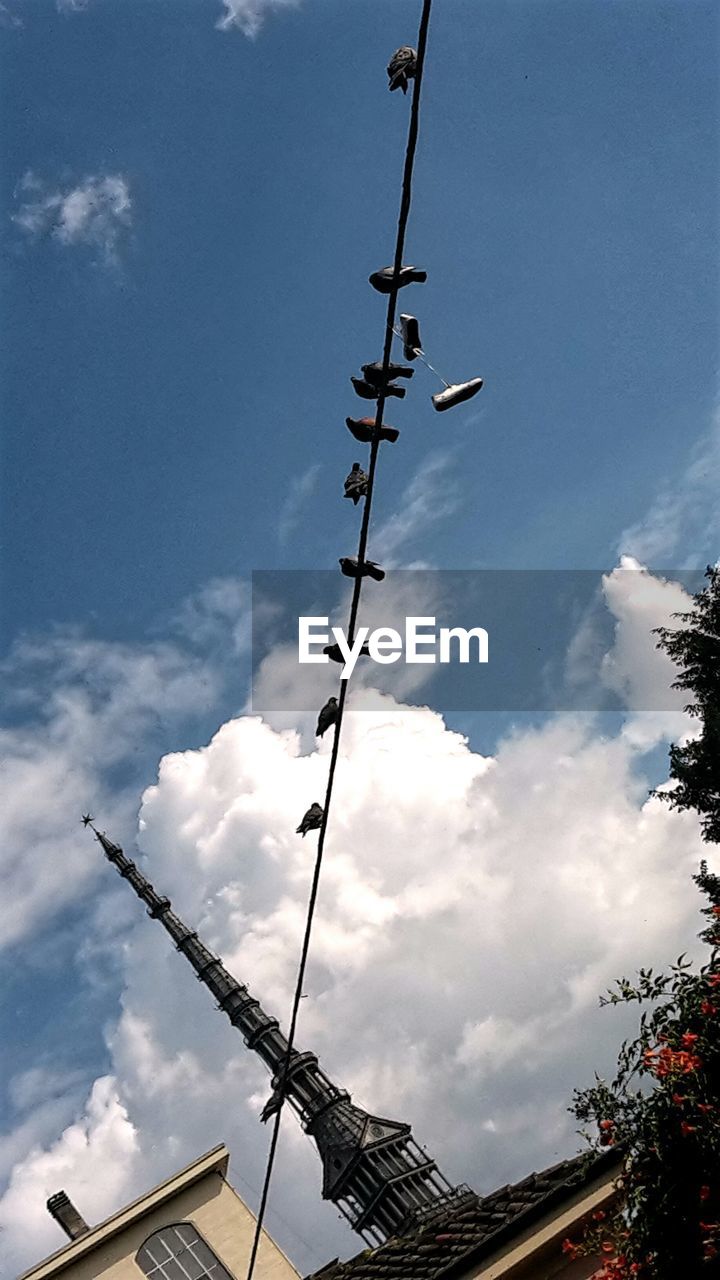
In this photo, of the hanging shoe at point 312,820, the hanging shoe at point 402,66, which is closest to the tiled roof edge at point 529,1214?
the hanging shoe at point 312,820

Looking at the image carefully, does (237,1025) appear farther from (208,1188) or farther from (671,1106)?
(671,1106)

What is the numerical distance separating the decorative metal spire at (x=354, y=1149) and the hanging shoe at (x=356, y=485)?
3814 centimetres

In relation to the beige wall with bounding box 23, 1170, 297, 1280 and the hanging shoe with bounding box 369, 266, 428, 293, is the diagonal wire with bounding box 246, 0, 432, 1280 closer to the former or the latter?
the hanging shoe with bounding box 369, 266, 428, 293

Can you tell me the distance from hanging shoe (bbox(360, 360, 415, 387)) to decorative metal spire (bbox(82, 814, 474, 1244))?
1534 inches

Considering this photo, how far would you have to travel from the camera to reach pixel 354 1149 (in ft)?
142

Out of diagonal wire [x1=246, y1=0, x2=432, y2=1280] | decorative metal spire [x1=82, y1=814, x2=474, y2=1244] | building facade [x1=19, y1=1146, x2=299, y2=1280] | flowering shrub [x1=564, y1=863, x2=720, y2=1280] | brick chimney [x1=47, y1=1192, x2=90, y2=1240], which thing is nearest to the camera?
diagonal wire [x1=246, y1=0, x2=432, y2=1280]

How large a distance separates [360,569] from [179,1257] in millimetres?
13425

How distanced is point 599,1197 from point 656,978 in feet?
7.15

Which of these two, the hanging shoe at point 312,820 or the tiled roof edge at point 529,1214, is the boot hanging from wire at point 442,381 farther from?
the tiled roof edge at point 529,1214

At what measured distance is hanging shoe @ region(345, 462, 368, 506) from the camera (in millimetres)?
5625

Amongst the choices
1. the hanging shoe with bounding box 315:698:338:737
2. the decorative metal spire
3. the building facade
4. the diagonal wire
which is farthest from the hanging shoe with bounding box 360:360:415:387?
the decorative metal spire

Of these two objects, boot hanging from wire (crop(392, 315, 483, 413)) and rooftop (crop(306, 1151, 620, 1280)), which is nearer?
boot hanging from wire (crop(392, 315, 483, 413))

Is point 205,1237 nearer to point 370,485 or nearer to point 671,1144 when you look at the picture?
point 671,1144

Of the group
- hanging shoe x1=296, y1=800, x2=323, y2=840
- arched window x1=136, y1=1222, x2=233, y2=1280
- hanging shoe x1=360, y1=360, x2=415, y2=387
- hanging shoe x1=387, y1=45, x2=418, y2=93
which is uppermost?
hanging shoe x1=387, y1=45, x2=418, y2=93
